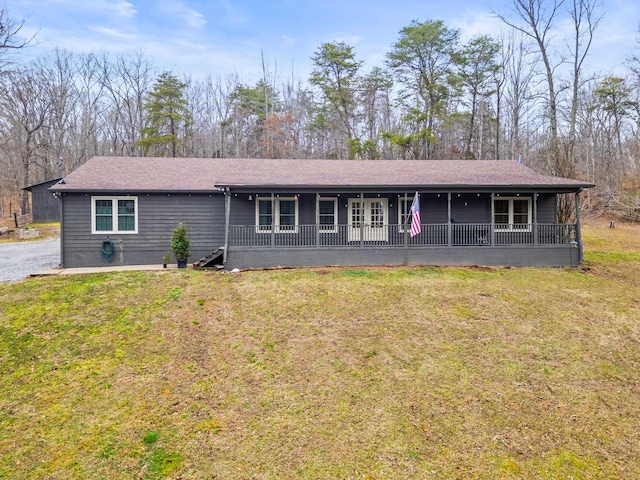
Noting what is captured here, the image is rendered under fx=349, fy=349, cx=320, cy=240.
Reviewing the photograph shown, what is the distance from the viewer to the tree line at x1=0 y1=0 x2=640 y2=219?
2209 centimetres

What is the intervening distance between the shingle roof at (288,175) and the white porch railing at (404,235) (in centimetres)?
145

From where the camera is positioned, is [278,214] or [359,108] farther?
[359,108]

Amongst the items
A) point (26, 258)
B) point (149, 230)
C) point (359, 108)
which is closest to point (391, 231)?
point (149, 230)

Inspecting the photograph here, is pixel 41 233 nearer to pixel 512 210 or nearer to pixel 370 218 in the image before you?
pixel 370 218

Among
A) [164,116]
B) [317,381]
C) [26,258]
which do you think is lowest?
[317,381]

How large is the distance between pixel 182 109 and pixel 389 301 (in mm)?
26329

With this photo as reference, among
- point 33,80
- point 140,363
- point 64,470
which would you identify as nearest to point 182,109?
point 33,80

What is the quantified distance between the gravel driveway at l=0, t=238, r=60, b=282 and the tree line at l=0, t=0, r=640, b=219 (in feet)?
34.7

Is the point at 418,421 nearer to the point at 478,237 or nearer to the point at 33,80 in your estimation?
the point at 478,237

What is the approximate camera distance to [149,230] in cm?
1144

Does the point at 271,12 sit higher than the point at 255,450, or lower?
higher

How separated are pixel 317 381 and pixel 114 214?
9.58m

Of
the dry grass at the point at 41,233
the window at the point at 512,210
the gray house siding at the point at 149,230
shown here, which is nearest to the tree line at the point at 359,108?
the dry grass at the point at 41,233

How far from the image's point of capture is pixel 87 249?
11.2 metres
